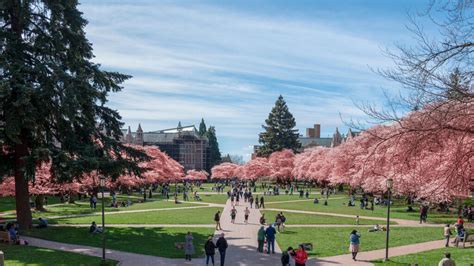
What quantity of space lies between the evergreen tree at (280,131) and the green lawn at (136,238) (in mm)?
76238

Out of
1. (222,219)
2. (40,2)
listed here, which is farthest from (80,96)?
(222,219)

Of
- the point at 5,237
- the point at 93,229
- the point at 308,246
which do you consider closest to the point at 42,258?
the point at 5,237

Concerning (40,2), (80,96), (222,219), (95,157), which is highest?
A: (40,2)

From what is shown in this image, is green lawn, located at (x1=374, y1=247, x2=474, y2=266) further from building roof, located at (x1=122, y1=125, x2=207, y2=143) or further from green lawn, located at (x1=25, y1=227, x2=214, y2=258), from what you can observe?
building roof, located at (x1=122, y1=125, x2=207, y2=143)

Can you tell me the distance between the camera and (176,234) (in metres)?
26.2

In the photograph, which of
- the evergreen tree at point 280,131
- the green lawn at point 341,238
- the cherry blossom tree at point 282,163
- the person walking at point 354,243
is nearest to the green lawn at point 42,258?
the green lawn at point 341,238

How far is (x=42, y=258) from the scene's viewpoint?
1872cm

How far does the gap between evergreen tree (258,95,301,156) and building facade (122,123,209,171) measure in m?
44.4

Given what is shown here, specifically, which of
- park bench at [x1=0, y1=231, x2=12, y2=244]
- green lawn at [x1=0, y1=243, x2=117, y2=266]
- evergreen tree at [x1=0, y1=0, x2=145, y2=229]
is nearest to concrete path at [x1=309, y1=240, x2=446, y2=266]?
green lawn at [x1=0, y1=243, x2=117, y2=266]

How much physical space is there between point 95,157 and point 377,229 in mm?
17914

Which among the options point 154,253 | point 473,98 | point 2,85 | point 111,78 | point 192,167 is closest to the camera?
point 473,98

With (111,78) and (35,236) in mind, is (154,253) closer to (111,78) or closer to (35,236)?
(35,236)

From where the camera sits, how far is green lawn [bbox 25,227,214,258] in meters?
21.0

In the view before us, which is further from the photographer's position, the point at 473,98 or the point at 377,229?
the point at 377,229
